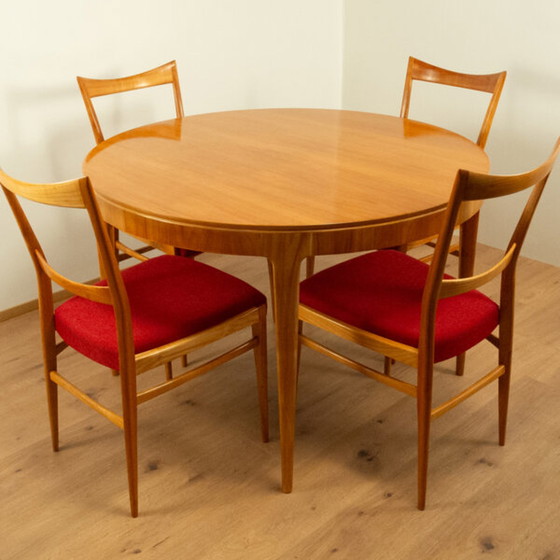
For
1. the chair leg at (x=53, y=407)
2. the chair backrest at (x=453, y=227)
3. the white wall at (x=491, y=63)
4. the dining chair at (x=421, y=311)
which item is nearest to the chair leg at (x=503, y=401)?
the dining chair at (x=421, y=311)

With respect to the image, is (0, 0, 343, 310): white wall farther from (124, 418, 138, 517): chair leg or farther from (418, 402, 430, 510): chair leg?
(418, 402, 430, 510): chair leg

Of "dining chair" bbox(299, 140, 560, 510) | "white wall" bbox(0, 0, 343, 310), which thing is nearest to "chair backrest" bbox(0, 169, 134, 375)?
"dining chair" bbox(299, 140, 560, 510)

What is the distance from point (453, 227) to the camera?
4.83ft

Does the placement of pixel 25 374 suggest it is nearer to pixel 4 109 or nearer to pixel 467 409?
pixel 4 109

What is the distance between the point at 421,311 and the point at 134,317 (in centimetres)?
71

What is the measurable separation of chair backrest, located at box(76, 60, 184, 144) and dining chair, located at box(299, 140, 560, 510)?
1.03 meters

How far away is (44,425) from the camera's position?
85.1 inches

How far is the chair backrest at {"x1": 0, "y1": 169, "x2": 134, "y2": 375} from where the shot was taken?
4.64 feet

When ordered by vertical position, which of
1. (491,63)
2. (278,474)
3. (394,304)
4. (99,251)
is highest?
(491,63)

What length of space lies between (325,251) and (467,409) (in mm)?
932

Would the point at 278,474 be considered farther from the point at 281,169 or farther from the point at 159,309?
the point at 281,169

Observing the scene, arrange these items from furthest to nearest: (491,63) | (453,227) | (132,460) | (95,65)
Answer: (491,63) → (95,65) → (132,460) → (453,227)

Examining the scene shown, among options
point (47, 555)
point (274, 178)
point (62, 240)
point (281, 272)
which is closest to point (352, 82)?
point (62, 240)

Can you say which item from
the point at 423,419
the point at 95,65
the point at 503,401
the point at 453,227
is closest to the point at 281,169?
the point at 453,227
